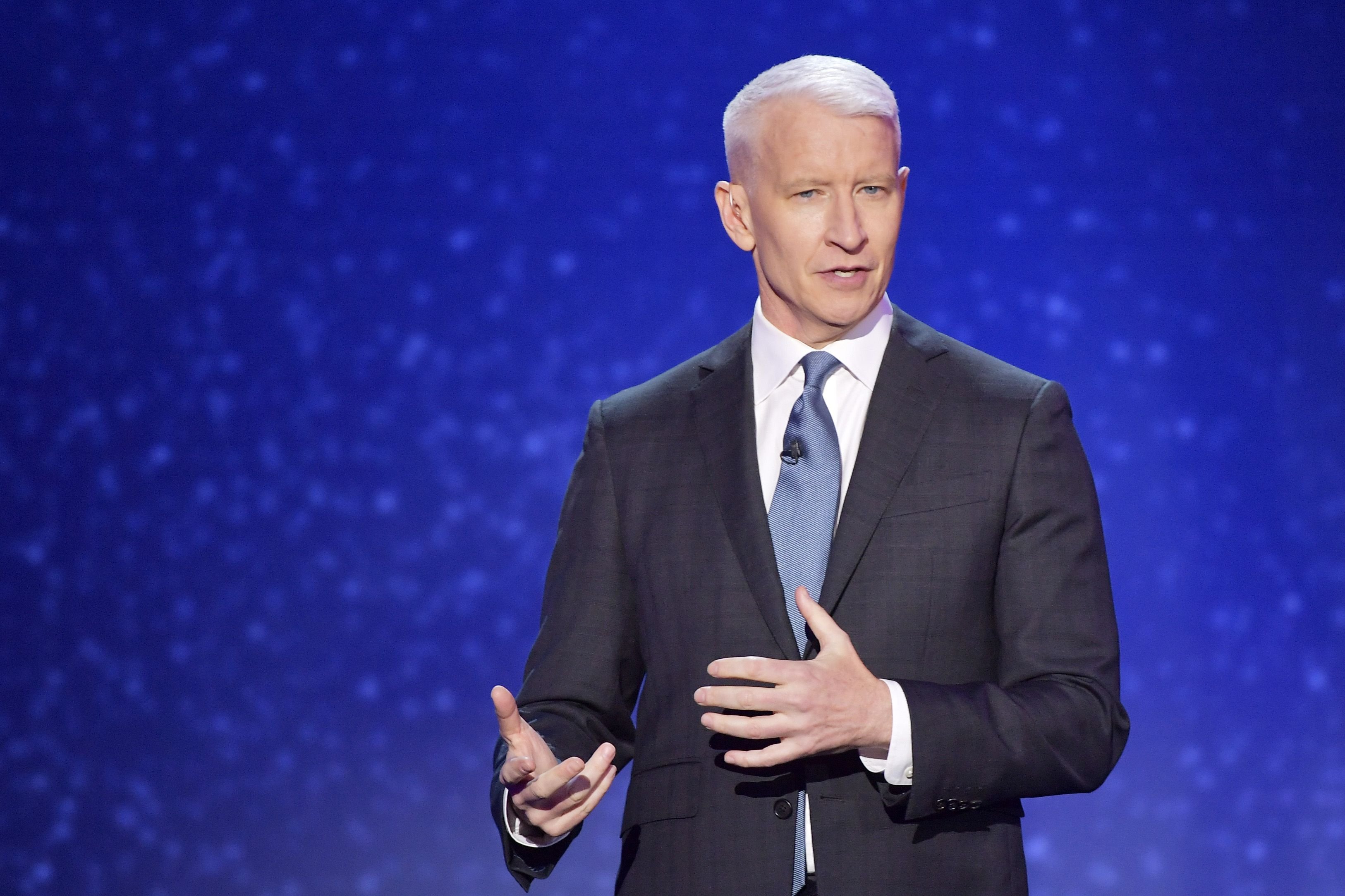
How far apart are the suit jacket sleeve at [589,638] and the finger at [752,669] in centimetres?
38

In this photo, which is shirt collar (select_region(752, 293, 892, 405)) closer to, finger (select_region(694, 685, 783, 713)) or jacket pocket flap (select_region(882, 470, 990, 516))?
jacket pocket flap (select_region(882, 470, 990, 516))

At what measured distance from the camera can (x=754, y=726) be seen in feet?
4.36

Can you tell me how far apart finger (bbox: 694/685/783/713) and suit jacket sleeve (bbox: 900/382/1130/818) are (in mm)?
146

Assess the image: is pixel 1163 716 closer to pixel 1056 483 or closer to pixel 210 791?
pixel 1056 483

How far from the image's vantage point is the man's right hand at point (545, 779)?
1429 mm

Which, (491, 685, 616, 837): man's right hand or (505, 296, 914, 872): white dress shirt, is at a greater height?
(505, 296, 914, 872): white dress shirt

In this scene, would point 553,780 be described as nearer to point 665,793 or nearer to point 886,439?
point 665,793

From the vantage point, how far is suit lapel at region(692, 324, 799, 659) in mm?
1554

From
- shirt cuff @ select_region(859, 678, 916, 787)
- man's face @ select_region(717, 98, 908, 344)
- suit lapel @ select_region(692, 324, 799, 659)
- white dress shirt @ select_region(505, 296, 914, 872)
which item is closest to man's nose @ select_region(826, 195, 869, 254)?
man's face @ select_region(717, 98, 908, 344)

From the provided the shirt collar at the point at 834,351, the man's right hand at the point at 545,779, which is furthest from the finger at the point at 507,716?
the shirt collar at the point at 834,351

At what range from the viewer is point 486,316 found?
10.0ft

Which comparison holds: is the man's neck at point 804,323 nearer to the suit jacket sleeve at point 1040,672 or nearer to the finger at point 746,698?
the suit jacket sleeve at point 1040,672

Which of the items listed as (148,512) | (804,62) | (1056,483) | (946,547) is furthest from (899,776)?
(148,512)

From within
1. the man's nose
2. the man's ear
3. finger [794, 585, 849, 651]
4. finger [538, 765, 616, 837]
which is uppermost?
the man's ear
